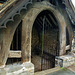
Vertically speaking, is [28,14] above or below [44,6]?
below

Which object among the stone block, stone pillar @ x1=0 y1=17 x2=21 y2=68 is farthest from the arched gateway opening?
stone pillar @ x1=0 y1=17 x2=21 y2=68

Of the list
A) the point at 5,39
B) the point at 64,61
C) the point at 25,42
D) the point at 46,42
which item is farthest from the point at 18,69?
the point at 46,42

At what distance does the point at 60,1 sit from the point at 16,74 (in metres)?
4.51

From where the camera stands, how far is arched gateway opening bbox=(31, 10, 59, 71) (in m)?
5.07

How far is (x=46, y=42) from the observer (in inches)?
258

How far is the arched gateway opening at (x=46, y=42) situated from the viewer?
5074 millimetres

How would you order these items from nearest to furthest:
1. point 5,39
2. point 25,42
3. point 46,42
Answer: point 5,39, point 25,42, point 46,42

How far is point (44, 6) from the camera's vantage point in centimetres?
373

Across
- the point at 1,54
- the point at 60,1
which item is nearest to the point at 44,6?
the point at 60,1

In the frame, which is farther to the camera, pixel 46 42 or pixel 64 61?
pixel 46 42

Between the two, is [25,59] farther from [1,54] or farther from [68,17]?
[68,17]

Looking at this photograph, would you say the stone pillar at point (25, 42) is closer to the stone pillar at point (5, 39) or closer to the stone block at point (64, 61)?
the stone pillar at point (5, 39)

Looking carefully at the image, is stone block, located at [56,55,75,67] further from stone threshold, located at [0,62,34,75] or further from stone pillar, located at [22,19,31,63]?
stone pillar, located at [22,19,31,63]

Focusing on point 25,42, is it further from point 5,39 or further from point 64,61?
point 64,61
